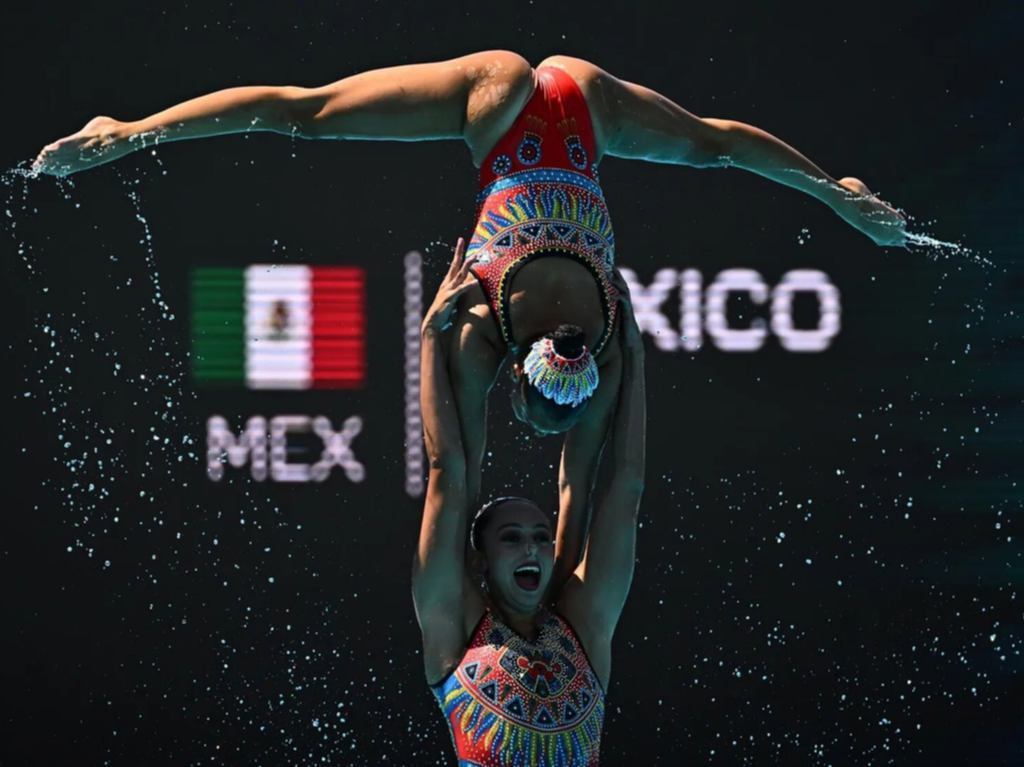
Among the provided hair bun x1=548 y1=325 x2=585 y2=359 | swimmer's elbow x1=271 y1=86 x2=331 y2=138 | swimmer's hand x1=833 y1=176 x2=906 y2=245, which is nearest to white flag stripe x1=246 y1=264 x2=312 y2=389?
swimmer's elbow x1=271 y1=86 x2=331 y2=138

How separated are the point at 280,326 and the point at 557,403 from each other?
99.2 inches

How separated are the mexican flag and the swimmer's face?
216cm

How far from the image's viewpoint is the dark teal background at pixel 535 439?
257 inches

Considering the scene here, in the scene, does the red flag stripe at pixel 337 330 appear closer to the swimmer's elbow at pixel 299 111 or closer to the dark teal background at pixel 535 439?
the dark teal background at pixel 535 439

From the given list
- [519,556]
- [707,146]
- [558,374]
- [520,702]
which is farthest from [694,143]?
[520,702]

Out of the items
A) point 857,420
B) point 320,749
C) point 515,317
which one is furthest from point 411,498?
point 515,317

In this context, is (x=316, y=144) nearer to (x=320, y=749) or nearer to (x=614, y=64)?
(x=614, y=64)

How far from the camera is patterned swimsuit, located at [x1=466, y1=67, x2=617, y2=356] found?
456 cm

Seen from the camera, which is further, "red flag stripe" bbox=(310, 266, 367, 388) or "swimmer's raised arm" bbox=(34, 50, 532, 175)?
"red flag stripe" bbox=(310, 266, 367, 388)

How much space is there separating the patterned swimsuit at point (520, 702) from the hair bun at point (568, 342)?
72 cm

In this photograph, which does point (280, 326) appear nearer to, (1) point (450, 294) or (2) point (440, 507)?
(1) point (450, 294)

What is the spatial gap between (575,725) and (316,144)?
3.01m

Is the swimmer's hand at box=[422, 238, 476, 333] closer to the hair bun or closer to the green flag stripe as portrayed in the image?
the hair bun

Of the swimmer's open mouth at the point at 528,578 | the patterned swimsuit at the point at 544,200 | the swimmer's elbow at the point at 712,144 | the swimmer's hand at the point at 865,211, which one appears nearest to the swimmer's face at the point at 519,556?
the swimmer's open mouth at the point at 528,578
